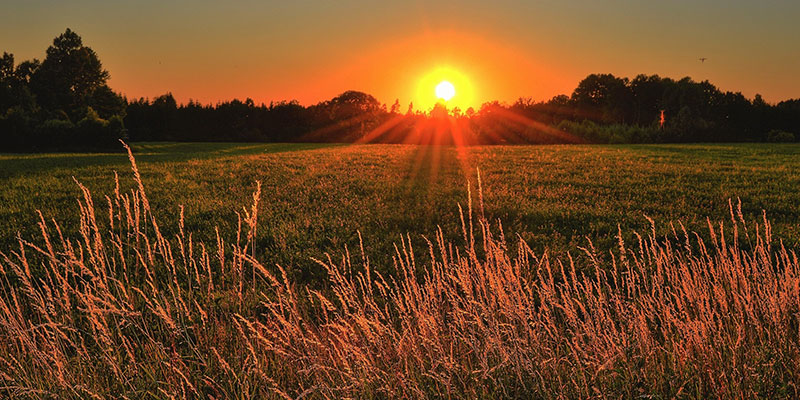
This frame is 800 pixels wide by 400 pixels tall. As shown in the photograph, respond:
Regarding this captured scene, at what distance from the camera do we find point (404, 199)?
33.0 ft

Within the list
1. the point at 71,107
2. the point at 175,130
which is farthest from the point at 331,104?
the point at 71,107

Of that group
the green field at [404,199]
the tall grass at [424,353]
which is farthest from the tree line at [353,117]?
the tall grass at [424,353]

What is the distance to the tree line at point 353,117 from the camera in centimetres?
3653

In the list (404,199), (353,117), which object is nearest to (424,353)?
(404,199)

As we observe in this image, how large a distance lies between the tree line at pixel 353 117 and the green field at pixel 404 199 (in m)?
22.4

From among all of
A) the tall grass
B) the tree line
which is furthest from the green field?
the tree line

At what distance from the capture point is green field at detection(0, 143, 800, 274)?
7.25 metres

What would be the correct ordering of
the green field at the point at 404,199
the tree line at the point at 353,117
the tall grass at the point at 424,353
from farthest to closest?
the tree line at the point at 353,117
the green field at the point at 404,199
the tall grass at the point at 424,353

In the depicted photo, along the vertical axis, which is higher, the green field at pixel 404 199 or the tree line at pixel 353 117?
the tree line at pixel 353 117

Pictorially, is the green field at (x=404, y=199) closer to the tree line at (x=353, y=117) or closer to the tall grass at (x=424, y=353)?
the tall grass at (x=424, y=353)

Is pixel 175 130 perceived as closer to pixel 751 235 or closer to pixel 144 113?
pixel 144 113

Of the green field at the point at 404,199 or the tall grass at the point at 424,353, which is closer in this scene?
the tall grass at the point at 424,353

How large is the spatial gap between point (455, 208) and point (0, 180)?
11976mm

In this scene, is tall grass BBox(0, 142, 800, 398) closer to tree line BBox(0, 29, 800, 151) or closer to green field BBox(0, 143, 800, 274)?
green field BBox(0, 143, 800, 274)
